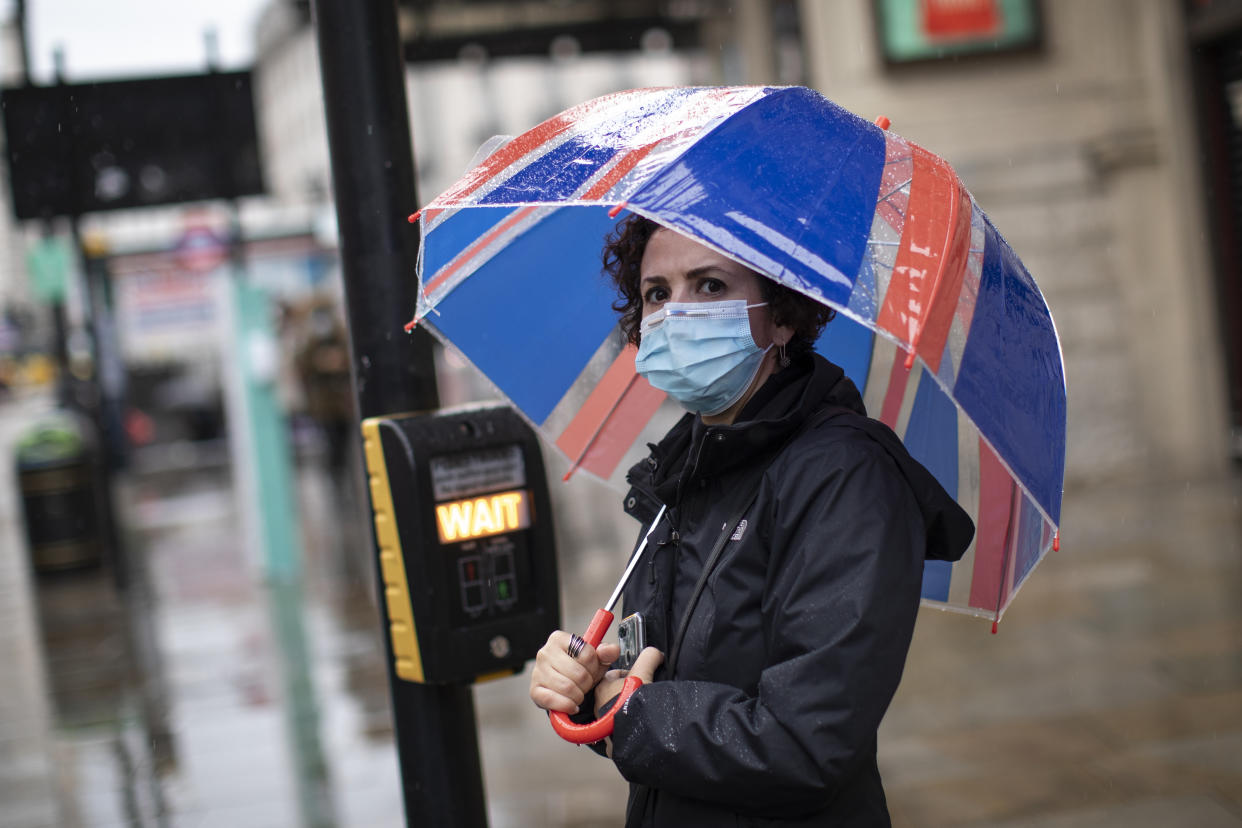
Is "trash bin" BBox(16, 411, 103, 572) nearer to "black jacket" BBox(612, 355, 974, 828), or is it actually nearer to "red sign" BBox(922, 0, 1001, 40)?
"red sign" BBox(922, 0, 1001, 40)

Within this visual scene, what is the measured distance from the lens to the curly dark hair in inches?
79.7

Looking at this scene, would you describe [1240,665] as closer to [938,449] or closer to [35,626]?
[938,449]

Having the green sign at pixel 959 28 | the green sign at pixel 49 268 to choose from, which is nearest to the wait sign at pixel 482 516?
the green sign at pixel 959 28

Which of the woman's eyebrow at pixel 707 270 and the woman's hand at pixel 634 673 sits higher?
the woman's eyebrow at pixel 707 270

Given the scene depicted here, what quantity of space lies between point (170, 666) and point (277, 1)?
11.9 m

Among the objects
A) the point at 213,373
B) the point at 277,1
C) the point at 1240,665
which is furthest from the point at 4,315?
the point at 1240,665

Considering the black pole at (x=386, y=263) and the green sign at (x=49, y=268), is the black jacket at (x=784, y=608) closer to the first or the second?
the black pole at (x=386, y=263)

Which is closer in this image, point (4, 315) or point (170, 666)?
point (170, 666)

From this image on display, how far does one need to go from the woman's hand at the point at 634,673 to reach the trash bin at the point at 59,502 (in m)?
10.2

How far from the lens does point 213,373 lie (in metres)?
26.7

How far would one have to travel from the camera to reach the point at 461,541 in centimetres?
274

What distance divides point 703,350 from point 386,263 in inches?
40.8

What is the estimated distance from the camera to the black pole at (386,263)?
9.03 feet

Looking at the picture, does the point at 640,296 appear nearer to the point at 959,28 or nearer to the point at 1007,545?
the point at 1007,545
